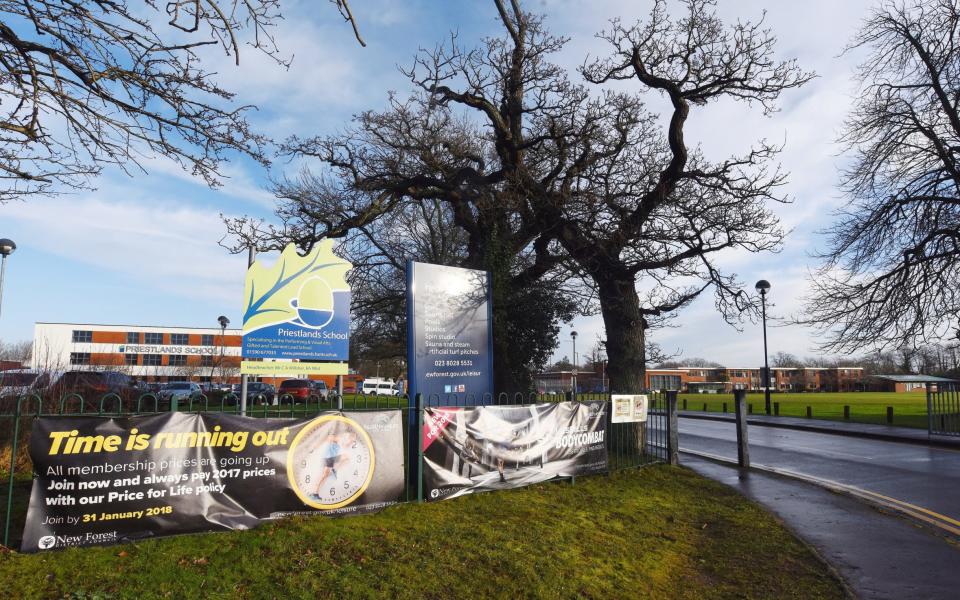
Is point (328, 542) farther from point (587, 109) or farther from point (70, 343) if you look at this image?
point (70, 343)

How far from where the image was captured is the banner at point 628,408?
36.0 ft

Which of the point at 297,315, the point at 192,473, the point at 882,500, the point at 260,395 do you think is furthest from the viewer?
the point at 260,395

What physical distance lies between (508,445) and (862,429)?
64.6ft

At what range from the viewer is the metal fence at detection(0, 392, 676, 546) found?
5691mm

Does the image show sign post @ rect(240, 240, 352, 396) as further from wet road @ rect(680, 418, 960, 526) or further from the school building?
the school building

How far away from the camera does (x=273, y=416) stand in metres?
7.95

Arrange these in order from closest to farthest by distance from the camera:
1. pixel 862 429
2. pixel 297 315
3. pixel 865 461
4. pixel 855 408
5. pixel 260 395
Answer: pixel 297 315 → pixel 260 395 → pixel 865 461 → pixel 862 429 → pixel 855 408

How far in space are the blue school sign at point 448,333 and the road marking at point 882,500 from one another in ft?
21.3

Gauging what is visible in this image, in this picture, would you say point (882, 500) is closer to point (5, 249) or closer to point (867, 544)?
point (867, 544)

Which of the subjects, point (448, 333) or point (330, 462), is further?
point (448, 333)

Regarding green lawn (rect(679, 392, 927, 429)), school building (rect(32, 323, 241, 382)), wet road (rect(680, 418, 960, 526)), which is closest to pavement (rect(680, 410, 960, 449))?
wet road (rect(680, 418, 960, 526))

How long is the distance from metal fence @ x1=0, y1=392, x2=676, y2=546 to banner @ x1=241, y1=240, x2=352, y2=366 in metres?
0.76

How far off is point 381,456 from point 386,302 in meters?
13.0

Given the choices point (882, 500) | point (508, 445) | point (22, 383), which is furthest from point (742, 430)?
point (22, 383)
